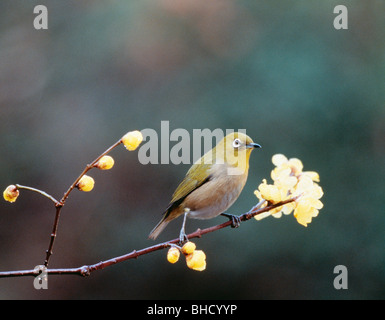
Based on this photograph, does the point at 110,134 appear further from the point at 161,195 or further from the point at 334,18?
the point at 334,18

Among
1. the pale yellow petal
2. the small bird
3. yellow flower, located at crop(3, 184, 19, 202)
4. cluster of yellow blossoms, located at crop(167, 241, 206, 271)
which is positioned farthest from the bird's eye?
yellow flower, located at crop(3, 184, 19, 202)

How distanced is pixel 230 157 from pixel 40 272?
573 millimetres

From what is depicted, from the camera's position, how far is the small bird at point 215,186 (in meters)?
1.06

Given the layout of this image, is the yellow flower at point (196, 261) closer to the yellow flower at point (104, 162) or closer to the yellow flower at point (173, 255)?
the yellow flower at point (173, 255)

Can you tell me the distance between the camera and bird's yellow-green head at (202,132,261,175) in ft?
3.34

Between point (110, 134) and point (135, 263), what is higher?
point (110, 134)

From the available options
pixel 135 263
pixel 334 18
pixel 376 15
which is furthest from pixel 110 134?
pixel 376 15

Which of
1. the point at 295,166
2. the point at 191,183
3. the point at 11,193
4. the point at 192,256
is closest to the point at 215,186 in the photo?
the point at 191,183

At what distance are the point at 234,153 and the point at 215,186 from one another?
94 mm

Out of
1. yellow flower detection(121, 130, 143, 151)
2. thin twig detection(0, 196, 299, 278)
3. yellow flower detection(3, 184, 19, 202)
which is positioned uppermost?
yellow flower detection(121, 130, 143, 151)

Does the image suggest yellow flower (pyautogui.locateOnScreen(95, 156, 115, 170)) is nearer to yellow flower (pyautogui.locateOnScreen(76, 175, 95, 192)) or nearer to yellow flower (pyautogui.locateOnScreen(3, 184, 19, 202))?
yellow flower (pyautogui.locateOnScreen(76, 175, 95, 192))

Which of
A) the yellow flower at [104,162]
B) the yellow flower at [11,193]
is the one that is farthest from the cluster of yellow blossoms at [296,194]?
the yellow flower at [11,193]

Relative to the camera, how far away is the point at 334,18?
234cm

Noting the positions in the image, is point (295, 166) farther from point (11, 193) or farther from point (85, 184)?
point (11, 193)
